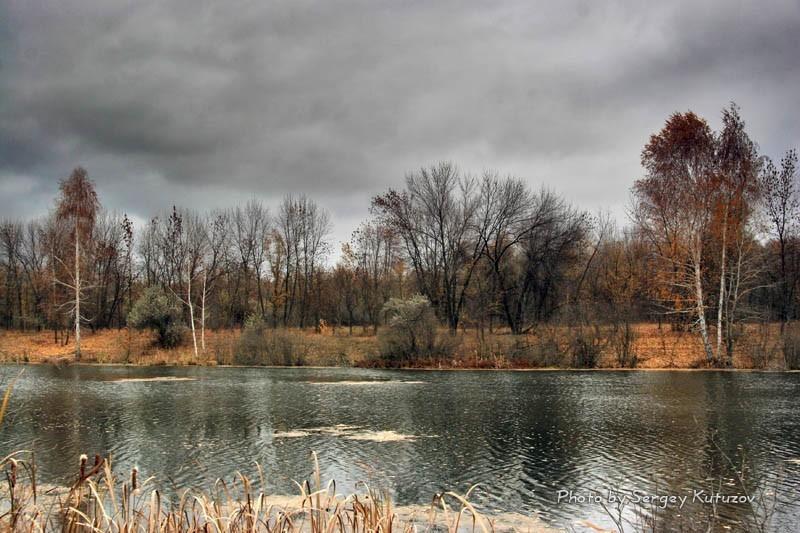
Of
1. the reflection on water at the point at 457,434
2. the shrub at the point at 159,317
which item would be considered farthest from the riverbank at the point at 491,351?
the reflection on water at the point at 457,434

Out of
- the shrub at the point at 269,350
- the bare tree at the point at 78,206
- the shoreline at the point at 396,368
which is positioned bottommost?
the shoreline at the point at 396,368

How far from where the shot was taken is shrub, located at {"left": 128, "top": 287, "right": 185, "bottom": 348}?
44.0 metres

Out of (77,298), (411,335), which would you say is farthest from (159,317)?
(411,335)

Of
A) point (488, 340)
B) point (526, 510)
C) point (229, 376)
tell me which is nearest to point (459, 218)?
point (488, 340)

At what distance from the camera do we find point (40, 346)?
47.4 meters

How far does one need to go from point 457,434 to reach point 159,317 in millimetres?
33531

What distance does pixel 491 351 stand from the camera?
36250 millimetres

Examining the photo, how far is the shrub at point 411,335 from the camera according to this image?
3738 cm

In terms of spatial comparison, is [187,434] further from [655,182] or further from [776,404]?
[655,182]

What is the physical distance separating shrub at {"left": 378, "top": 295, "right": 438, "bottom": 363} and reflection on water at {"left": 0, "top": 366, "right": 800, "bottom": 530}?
9298 mm

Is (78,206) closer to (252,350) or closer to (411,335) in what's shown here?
(252,350)

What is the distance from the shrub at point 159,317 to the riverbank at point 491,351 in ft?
3.20

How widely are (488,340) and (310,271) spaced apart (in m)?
27.0

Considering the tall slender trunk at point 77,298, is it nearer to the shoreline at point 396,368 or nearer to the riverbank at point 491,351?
the riverbank at point 491,351
